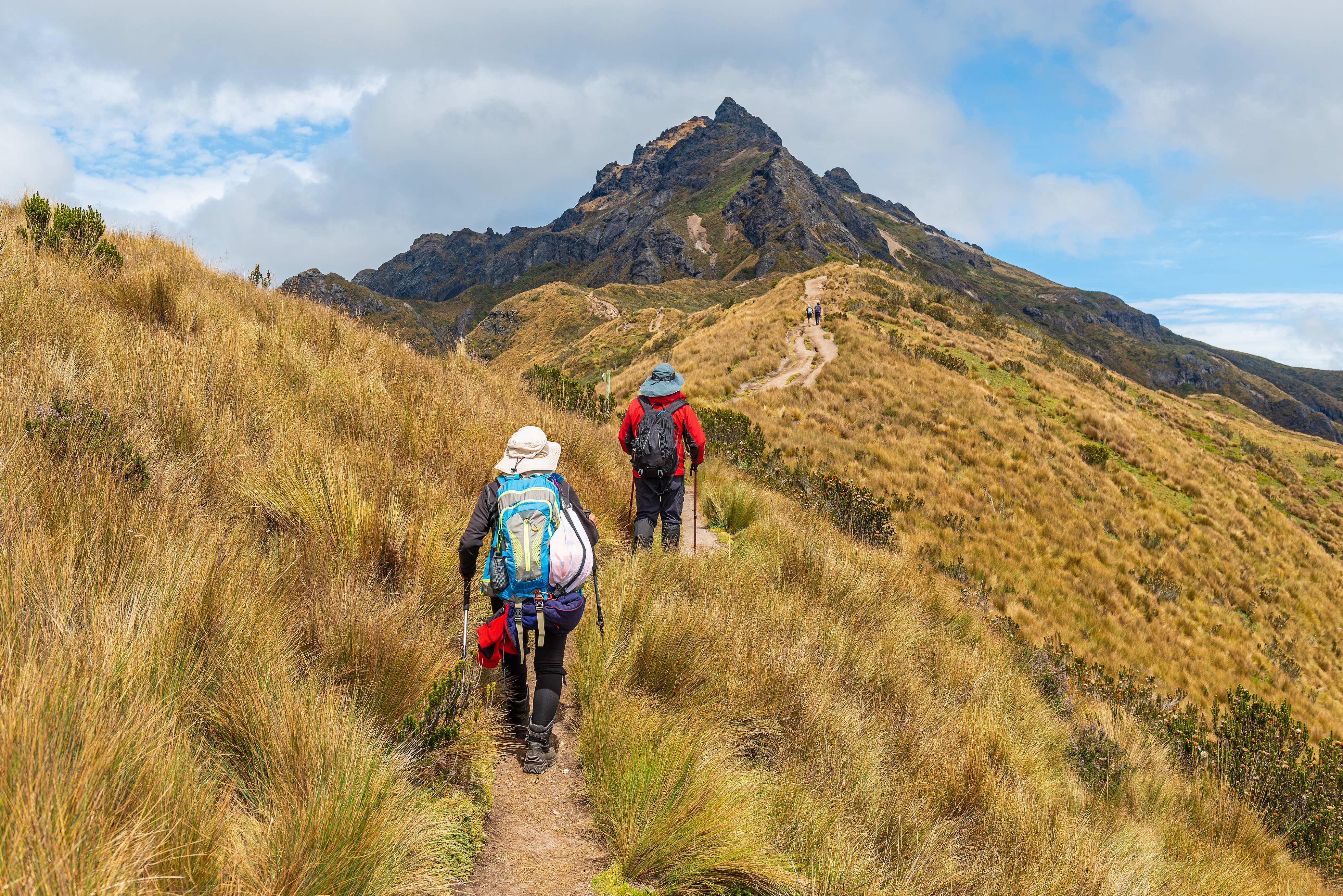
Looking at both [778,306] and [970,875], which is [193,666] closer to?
[970,875]

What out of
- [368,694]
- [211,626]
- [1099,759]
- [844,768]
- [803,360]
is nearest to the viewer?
[211,626]

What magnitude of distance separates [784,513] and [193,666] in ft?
25.0

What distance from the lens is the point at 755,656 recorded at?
3.80 metres

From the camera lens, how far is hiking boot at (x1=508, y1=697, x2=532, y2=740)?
3.36 m

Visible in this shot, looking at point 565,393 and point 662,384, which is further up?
point 565,393

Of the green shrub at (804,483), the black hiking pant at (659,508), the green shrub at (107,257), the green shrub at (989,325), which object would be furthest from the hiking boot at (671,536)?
the green shrub at (989,325)

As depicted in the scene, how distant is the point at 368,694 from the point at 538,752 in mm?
964

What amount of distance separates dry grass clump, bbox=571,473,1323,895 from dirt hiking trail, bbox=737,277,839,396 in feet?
44.6

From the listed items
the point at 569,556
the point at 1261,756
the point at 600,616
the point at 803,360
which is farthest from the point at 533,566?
the point at 803,360

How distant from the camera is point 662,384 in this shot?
609 centimetres

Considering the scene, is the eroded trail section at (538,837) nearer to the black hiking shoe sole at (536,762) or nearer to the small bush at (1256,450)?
the black hiking shoe sole at (536,762)

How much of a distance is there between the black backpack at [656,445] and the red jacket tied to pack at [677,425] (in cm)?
6

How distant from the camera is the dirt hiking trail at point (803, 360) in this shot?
19.0 meters

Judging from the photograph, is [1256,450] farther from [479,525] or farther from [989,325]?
[479,525]
